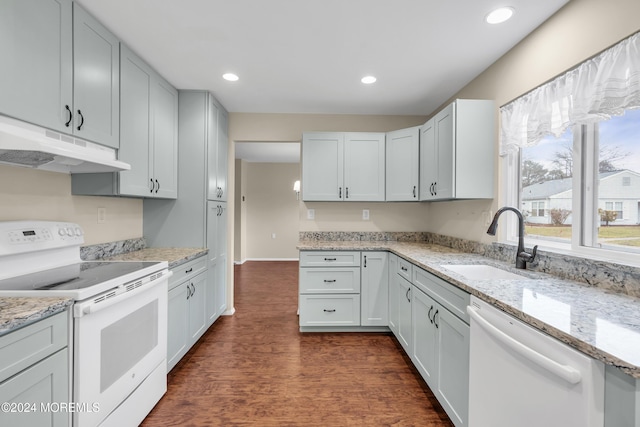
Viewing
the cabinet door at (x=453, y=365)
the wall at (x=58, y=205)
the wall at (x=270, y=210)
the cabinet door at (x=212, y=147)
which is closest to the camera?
the cabinet door at (x=453, y=365)

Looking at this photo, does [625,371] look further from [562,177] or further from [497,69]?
[497,69]

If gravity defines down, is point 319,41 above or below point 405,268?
above

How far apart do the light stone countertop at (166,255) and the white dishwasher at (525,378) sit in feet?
6.57

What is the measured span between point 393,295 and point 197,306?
184 cm

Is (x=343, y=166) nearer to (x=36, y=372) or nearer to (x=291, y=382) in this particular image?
(x=291, y=382)

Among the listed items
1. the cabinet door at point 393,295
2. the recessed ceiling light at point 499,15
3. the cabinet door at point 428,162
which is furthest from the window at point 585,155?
the cabinet door at point 393,295

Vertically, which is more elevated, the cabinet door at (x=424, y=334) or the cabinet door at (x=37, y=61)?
the cabinet door at (x=37, y=61)

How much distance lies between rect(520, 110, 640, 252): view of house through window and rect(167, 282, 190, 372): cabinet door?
268cm

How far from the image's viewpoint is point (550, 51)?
5.47ft

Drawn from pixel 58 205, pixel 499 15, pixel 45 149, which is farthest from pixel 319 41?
pixel 58 205

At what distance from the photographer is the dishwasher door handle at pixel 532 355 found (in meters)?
0.80

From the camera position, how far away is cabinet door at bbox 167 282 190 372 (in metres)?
2.07

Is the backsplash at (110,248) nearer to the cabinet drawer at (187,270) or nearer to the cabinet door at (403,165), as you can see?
the cabinet drawer at (187,270)

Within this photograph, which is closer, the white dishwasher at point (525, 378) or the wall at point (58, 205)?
the white dishwasher at point (525, 378)
